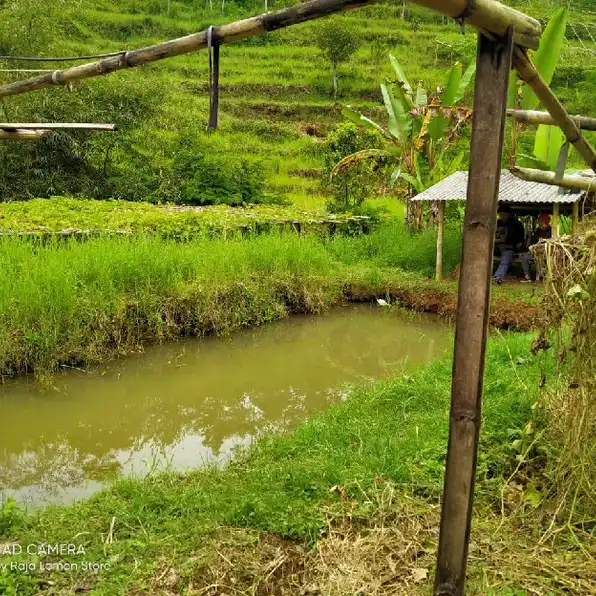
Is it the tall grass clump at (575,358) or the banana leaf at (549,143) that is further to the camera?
the banana leaf at (549,143)

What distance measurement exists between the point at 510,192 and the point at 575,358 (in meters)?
6.94

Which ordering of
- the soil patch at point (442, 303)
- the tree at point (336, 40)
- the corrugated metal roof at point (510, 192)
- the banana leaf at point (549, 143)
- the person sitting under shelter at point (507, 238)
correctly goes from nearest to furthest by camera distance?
the banana leaf at point (549, 143) → the soil patch at point (442, 303) → the corrugated metal roof at point (510, 192) → the person sitting under shelter at point (507, 238) → the tree at point (336, 40)

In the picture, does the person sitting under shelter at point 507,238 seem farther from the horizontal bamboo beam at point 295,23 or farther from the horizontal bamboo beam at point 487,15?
the horizontal bamboo beam at point 487,15

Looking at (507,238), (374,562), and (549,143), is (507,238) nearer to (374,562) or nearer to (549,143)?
(549,143)

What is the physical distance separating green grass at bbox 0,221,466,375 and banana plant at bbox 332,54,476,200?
6.95 ft

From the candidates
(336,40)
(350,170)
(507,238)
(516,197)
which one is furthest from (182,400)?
(336,40)

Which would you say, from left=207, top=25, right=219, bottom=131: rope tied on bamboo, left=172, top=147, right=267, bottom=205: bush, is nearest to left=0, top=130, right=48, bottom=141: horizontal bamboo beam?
left=207, top=25, right=219, bottom=131: rope tied on bamboo

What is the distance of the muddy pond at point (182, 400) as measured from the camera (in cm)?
422

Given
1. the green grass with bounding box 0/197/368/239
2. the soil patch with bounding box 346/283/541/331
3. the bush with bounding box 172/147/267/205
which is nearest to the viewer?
the soil patch with bounding box 346/283/541/331

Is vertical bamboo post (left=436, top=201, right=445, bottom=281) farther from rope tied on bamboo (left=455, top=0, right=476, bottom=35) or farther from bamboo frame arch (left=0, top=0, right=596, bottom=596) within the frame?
rope tied on bamboo (left=455, top=0, right=476, bottom=35)

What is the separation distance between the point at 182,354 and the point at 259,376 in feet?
2.97

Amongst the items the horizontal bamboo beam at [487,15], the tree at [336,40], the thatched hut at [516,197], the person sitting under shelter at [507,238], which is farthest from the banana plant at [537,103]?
the tree at [336,40]

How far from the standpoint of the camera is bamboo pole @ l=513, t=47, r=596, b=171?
1909 millimetres

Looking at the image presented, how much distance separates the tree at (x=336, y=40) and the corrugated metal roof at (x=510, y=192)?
16463mm
